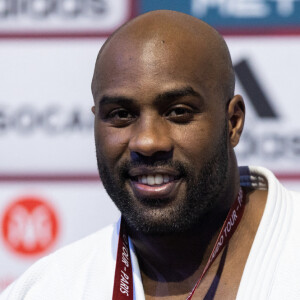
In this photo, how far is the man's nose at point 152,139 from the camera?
3.77ft

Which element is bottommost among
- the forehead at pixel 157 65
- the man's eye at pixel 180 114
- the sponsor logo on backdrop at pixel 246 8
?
the man's eye at pixel 180 114

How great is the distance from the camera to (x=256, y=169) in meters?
1.43

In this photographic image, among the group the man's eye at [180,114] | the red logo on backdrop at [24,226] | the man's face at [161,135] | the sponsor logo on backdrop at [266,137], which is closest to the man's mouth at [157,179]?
the man's face at [161,135]

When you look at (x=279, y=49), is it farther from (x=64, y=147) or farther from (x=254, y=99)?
(x=64, y=147)

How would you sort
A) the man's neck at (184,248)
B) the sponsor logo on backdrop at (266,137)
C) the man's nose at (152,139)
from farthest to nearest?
the sponsor logo on backdrop at (266,137) → the man's neck at (184,248) → the man's nose at (152,139)

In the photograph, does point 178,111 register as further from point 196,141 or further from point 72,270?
point 72,270

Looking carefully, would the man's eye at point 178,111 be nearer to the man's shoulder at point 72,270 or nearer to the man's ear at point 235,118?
the man's ear at point 235,118

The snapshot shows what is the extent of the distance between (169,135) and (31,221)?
45.3 inches

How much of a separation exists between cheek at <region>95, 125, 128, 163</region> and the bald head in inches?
3.3

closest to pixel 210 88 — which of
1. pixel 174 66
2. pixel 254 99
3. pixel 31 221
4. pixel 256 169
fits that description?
pixel 174 66

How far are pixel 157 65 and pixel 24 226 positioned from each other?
1164 millimetres

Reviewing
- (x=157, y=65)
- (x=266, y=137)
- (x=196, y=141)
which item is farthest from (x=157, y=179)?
(x=266, y=137)

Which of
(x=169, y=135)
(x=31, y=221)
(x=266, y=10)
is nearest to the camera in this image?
(x=169, y=135)

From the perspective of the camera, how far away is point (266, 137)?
2.07 metres
